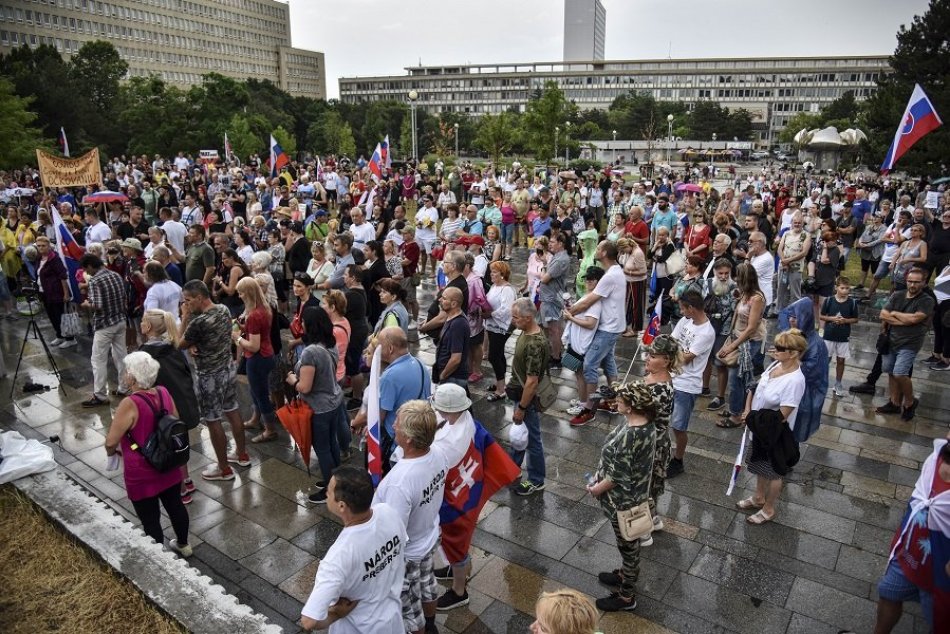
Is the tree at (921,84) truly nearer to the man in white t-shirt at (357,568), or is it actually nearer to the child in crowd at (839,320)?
the child in crowd at (839,320)

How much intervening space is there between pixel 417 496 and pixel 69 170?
663 inches

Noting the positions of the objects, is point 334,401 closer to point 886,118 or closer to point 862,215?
point 862,215

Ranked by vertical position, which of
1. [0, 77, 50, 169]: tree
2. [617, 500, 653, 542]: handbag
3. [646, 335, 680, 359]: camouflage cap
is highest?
[0, 77, 50, 169]: tree

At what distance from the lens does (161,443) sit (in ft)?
14.6

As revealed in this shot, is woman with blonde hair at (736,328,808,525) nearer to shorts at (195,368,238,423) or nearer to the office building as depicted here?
shorts at (195,368,238,423)

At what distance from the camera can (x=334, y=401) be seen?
563 cm

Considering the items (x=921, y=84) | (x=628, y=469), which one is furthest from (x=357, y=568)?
(x=921, y=84)

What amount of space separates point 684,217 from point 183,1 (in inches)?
4935

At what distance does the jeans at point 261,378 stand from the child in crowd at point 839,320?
21.5 feet

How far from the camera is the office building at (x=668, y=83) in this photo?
123062mm

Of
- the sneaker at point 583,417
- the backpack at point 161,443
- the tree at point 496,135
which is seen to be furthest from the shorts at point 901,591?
the tree at point 496,135

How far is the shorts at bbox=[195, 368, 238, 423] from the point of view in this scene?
5938 millimetres

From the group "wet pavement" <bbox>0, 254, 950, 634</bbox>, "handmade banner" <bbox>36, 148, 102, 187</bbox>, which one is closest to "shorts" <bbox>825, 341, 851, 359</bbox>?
"wet pavement" <bbox>0, 254, 950, 634</bbox>

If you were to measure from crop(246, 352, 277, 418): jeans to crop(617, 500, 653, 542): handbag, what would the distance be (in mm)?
4027
